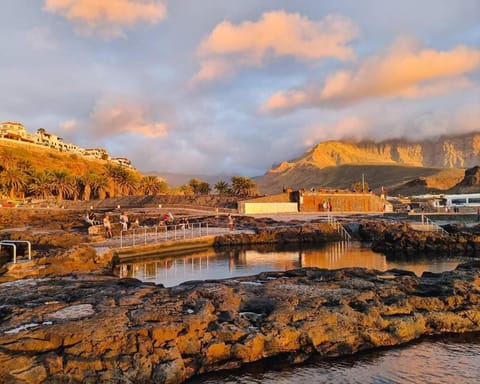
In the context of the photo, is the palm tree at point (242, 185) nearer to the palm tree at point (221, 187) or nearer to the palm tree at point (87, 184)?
the palm tree at point (221, 187)

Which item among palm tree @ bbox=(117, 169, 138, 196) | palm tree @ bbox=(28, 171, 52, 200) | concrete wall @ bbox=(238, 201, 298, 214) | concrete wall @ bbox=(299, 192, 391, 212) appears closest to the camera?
concrete wall @ bbox=(238, 201, 298, 214)

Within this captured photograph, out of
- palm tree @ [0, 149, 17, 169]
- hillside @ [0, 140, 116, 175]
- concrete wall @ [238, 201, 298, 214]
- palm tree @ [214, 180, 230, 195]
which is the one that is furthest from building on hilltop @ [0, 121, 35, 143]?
concrete wall @ [238, 201, 298, 214]

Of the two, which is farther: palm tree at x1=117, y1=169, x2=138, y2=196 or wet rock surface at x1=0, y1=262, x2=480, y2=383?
palm tree at x1=117, y1=169, x2=138, y2=196

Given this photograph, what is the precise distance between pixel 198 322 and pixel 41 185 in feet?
360

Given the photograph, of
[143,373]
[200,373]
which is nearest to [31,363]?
[143,373]

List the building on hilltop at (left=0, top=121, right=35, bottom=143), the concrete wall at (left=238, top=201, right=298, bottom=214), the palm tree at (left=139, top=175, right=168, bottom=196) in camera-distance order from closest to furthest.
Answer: the concrete wall at (left=238, top=201, right=298, bottom=214)
the palm tree at (left=139, top=175, right=168, bottom=196)
the building on hilltop at (left=0, top=121, right=35, bottom=143)

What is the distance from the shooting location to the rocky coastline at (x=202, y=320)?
9.54 metres

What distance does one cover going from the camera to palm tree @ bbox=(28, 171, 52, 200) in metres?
109

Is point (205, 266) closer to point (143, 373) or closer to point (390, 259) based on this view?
point (390, 259)

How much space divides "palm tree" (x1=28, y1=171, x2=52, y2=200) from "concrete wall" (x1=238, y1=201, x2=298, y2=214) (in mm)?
62692

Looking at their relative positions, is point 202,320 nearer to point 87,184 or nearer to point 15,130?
point 87,184

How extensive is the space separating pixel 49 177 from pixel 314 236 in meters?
87.4

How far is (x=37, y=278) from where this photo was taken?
17141 mm

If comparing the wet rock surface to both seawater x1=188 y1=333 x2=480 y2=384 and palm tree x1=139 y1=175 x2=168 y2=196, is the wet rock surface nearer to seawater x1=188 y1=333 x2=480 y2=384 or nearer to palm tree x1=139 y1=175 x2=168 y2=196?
seawater x1=188 y1=333 x2=480 y2=384
